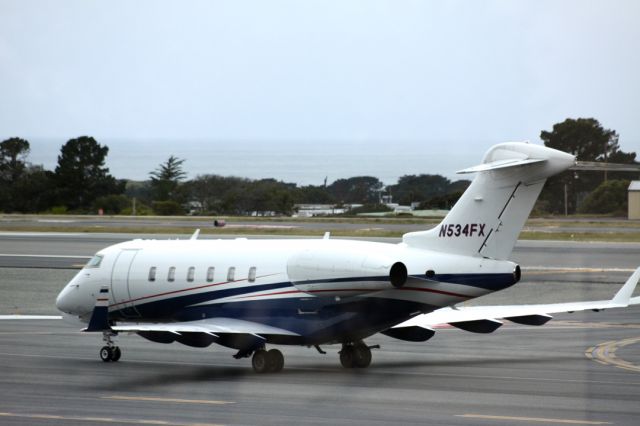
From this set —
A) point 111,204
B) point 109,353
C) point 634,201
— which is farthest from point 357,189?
point 109,353

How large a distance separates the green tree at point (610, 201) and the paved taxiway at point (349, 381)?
249 feet

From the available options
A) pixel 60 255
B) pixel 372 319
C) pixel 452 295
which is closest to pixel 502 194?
pixel 452 295

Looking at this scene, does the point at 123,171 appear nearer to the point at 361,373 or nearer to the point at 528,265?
the point at 528,265

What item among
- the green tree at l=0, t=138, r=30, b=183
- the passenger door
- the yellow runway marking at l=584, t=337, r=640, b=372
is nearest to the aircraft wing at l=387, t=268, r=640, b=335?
the yellow runway marking at l=584, t=337, r=640, b=372

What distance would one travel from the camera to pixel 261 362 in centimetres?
2289

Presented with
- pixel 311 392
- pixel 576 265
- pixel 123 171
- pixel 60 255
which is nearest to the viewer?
pixel 311 392

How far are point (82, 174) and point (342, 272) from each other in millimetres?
97442

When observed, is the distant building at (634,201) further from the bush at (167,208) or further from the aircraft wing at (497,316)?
the aircraft wing at (497,316)

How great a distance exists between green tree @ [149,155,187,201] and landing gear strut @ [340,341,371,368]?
98.6 m

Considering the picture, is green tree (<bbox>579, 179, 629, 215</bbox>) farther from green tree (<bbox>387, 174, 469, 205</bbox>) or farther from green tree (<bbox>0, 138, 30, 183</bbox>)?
green tree (<bbox>0, 138, 30, 183</bbox>)

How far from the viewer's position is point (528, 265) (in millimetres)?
51656

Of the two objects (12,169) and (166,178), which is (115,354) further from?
(166,178)

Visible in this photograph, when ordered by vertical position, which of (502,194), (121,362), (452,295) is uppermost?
(502,194)

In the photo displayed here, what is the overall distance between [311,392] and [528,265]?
33.0 m
